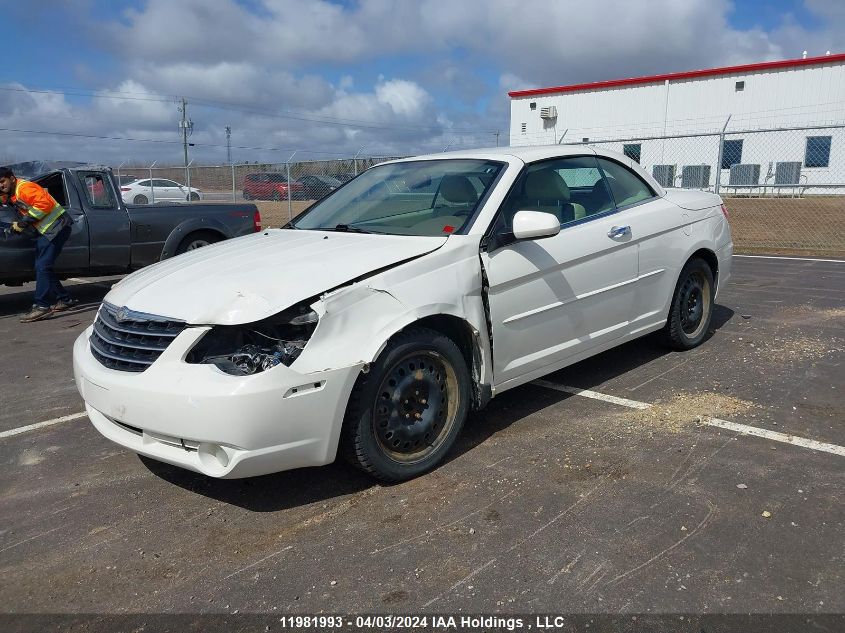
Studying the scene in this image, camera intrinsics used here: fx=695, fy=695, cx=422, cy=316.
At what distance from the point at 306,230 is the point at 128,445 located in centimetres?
182

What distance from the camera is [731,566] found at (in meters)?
2.72

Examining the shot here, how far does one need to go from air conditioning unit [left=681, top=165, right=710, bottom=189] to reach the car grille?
83.9ft

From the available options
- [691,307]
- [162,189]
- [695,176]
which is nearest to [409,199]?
[691,307]

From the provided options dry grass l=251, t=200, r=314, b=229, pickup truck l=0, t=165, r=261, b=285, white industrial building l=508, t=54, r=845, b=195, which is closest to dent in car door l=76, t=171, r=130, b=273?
pickup truck l=0, t=165, r=261, b=285

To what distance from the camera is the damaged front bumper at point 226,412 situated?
291 cm

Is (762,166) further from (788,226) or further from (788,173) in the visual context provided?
(788,226)

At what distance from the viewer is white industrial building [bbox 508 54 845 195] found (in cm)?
2791

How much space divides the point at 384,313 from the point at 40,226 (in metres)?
6.10

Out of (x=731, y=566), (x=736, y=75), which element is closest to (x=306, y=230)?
(x=731, y=566)

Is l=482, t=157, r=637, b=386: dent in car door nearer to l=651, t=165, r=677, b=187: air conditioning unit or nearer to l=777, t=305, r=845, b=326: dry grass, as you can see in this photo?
l=777, t=305, r=845, b=326: dry grass

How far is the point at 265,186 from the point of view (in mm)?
25109

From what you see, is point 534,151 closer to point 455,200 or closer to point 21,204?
point 455,200

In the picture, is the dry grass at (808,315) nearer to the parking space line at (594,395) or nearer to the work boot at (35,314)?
the parking space line at (594,395)

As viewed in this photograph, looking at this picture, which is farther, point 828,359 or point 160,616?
point 828,359
